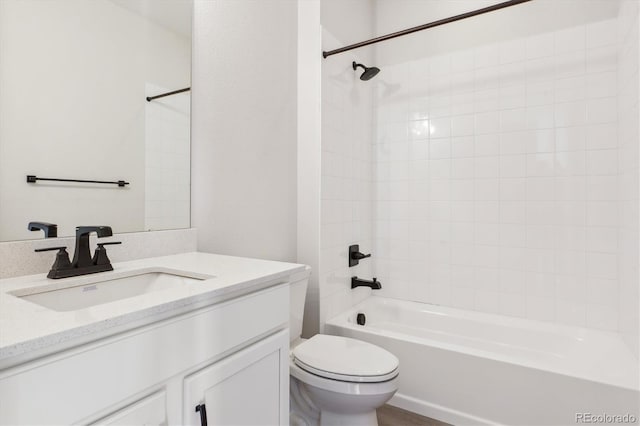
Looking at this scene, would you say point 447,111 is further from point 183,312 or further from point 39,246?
point 39,246

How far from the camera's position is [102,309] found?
769mm

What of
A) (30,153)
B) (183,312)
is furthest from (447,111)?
(30,153)

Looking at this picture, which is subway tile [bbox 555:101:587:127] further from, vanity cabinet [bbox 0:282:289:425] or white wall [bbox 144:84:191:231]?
white wall [bbox 144:84:191:231]

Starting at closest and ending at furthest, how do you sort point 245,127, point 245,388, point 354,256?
point 245,388 < point 245,127 < point 354,256

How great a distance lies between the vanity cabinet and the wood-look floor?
2.34ft

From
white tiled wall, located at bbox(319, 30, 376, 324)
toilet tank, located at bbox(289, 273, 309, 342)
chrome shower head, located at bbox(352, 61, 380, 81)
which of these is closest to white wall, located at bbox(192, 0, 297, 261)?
A: white tiled wall, located at bbox(319, 30, 376, 324)

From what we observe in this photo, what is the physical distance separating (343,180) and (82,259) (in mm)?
1335

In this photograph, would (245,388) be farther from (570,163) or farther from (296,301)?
(570,163)

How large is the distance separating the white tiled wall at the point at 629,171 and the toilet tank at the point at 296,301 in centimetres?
145

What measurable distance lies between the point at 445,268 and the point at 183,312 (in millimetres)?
1817

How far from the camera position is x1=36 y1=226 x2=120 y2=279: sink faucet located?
3.64 feet

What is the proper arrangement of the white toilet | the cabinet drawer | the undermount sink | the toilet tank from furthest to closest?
the toilet tank
the white toilet
the undermount sink
the cabinet drawer

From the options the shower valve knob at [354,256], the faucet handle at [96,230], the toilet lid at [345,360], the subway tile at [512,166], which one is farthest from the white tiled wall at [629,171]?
the faucet handle at [96,230]

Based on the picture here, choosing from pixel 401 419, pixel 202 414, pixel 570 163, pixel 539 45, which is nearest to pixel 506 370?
pixel 401 419
